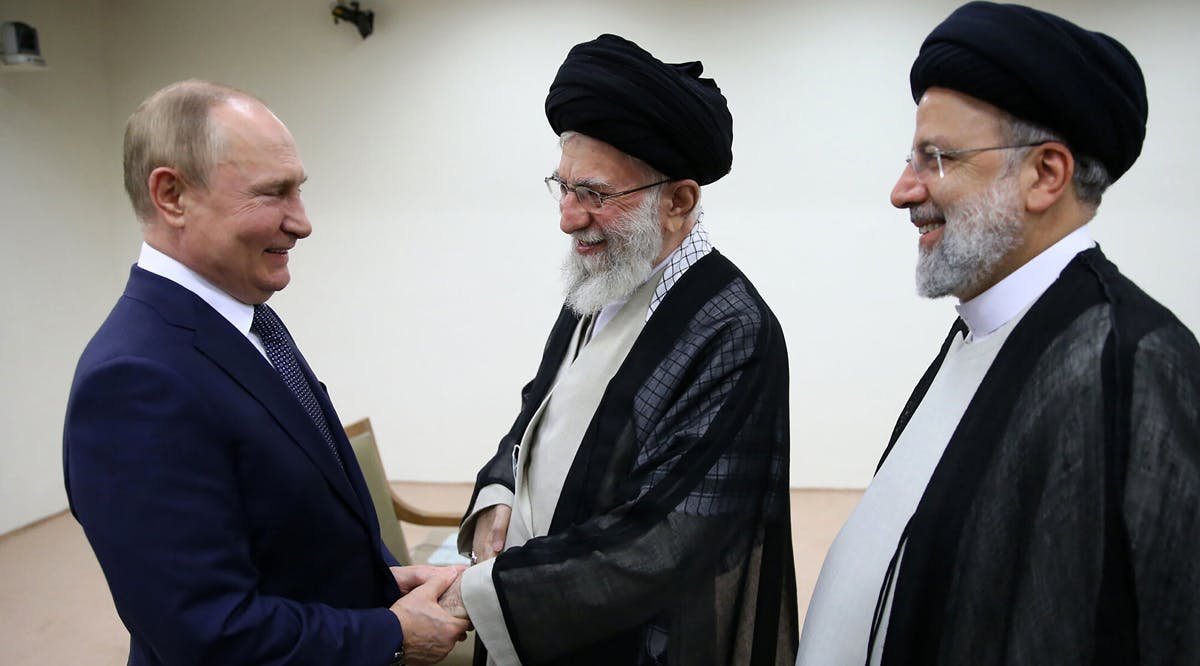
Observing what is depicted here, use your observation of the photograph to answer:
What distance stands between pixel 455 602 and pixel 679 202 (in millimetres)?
890

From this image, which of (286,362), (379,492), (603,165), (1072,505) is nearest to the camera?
(1072,505)

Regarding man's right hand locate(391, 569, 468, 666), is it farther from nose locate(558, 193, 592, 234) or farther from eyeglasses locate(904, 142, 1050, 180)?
eyeglasses locate(904, 142, 1050, 180)

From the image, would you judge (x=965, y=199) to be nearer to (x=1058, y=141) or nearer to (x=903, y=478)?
(x=1058, y=141)

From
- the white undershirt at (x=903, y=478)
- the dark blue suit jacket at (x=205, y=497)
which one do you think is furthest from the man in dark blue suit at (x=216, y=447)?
the white undershirt at (x=903, y=478)

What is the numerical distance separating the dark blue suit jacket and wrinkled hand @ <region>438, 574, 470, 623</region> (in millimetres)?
117

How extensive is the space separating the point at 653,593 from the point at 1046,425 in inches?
26.6

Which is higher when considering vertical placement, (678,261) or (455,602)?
(678,261)

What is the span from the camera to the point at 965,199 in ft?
3.74

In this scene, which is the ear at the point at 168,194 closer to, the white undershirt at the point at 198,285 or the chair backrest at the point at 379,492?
the white undershirt at the point at 198,285

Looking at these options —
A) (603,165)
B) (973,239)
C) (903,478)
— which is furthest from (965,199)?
(603,165)

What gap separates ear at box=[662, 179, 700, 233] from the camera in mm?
1586

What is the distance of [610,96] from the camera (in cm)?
150

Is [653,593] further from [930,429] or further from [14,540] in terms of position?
[14,540]

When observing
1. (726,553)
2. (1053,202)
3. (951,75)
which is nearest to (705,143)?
(951,75)
